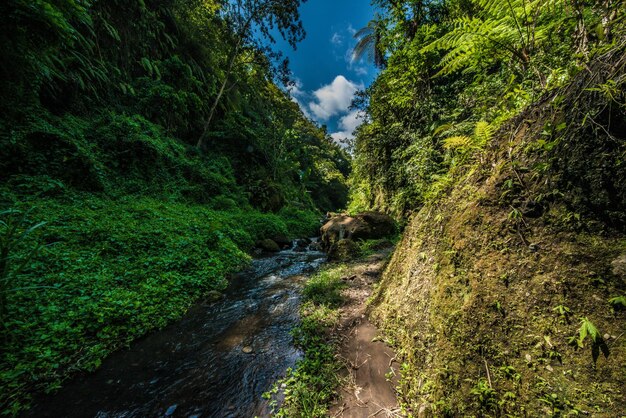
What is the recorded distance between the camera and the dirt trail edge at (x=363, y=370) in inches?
81.1

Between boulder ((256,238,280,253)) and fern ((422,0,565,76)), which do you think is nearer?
fern ((422,0,565,76))

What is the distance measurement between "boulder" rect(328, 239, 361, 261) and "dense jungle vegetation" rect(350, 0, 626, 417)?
4.14 metres

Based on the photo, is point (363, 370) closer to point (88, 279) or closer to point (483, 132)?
point (483, 132)

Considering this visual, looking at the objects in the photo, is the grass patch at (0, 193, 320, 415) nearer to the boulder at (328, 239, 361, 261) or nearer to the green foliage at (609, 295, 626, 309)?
the boulder at (328, 239, 361, 261)

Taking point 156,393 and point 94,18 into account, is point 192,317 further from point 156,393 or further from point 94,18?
point 94,18

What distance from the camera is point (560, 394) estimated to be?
1.28 meters

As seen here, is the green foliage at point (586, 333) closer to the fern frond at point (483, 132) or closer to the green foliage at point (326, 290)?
the fern frond at point (483, 132)

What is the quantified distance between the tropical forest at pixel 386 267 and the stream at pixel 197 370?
27mm

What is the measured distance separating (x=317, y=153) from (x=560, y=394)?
30416mm

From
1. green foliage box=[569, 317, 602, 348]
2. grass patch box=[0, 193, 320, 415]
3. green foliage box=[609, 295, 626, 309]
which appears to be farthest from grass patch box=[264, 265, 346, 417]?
grass patch box=[0, 193, 320, 415]

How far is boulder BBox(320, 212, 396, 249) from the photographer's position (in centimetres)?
874

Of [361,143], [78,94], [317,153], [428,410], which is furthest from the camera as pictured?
[317,153]

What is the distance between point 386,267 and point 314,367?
2.10 m

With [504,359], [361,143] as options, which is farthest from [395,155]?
[504,359]
